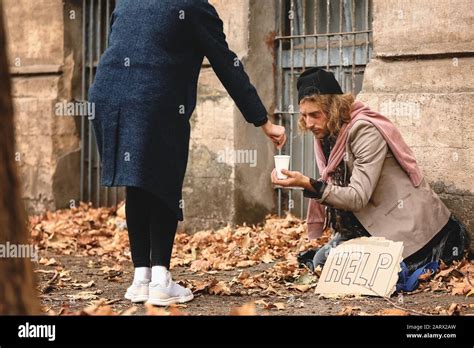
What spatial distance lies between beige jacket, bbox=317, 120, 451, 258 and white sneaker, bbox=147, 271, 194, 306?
40.0 inches

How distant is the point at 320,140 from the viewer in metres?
6.48

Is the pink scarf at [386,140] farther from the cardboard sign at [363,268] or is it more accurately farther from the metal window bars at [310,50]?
the metal window bars at [310,50]

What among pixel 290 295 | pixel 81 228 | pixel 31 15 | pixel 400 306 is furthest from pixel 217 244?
pixel 31 15

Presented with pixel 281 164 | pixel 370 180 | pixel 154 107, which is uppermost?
pixel 154 107

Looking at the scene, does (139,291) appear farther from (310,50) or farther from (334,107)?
(310,50)

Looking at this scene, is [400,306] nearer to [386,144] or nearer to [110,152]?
[386,144]

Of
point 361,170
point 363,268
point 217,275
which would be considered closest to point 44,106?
point 217,275

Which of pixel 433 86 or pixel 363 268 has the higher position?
pixel 433 86

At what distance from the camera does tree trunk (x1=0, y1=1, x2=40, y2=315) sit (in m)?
2.98

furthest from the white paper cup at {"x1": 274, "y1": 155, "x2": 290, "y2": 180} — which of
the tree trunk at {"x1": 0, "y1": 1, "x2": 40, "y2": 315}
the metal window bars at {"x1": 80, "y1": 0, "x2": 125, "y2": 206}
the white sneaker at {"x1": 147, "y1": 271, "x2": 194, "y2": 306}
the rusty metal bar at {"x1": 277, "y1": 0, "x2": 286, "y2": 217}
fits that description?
the metal window bars at {"x1": 80, "y1": 0, "x2": 125, "y2": 206}

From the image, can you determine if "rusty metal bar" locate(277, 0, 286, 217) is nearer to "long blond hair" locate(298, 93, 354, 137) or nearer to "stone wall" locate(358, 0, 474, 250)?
"stone wall" locate(358, 0, 474, 250)

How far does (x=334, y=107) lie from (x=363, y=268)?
1024 mm

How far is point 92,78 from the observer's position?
10500 mm

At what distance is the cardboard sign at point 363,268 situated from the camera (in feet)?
19.1
